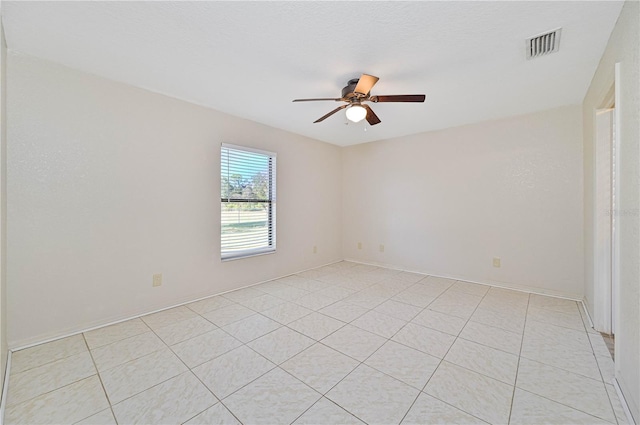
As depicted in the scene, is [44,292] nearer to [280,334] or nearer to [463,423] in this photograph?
[280,334]

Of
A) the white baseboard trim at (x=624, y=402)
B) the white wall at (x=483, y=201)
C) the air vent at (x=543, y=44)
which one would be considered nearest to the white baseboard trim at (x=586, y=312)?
the white wall at (x=483, y=201)

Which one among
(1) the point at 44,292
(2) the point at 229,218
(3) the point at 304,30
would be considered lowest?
(1) the point at 44,292

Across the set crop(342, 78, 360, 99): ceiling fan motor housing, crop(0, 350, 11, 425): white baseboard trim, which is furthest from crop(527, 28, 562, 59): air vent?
crop(0, 350, 11, 425): white baseboard trim

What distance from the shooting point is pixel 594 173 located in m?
2.33

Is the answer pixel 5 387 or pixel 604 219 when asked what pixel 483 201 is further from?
pixel 5 387

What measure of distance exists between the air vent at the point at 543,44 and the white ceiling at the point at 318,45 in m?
0.05

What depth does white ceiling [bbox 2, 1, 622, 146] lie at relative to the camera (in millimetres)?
1563

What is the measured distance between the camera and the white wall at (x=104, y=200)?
2.04 metres

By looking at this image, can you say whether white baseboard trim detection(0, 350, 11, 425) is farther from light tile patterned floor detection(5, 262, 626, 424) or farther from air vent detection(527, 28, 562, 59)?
air vent detection(527, 28, 562, 59)

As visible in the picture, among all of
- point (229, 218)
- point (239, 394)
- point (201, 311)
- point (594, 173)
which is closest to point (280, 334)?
point (239, 394)

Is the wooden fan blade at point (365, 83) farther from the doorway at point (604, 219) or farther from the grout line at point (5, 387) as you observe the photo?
the grout line at point (5, 387)

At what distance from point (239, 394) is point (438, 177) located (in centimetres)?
375

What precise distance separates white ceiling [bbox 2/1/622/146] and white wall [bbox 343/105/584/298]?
66cm

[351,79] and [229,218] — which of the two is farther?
[229,218]
